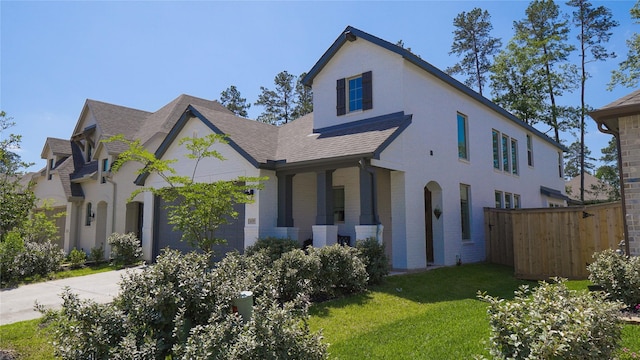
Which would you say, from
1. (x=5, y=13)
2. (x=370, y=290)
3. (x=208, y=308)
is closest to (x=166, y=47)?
(x=5, y=13)

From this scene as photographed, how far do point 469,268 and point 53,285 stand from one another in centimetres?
1357

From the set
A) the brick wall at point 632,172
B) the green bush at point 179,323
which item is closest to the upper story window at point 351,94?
the brick wall at point 632,172

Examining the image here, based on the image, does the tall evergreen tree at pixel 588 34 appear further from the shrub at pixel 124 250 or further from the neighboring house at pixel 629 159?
the shrub at pixel 124 250

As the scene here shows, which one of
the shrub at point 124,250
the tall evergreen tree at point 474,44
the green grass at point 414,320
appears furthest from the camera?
the tall evergreen tree at point 474,44

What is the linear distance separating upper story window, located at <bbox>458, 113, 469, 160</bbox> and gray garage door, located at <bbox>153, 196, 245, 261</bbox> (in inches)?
349

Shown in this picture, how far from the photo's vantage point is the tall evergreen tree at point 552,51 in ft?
105

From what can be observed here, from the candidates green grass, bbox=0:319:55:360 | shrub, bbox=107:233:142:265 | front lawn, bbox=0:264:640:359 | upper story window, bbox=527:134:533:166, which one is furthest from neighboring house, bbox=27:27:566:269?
green grass, bbox=0:319:55:360

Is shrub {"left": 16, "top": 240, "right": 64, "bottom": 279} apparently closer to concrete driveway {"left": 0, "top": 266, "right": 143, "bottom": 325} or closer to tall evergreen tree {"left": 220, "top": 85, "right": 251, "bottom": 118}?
concrete driveway {"left": 0, "top": 266, "right": 143, "bottom": 325}

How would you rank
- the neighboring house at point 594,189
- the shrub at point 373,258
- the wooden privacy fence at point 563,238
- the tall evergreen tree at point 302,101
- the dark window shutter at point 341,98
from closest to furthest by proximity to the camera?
the shrub at point 373,258
the wooden privacy fence at point 563,238
the dark window shutter at point 341,98
the tall evergreen tree at point 302,101
the neighboring house at point 594,189

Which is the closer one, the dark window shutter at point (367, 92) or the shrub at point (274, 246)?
the shrub at point (274, 246)

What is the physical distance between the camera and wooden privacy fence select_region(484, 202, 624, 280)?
409 inches

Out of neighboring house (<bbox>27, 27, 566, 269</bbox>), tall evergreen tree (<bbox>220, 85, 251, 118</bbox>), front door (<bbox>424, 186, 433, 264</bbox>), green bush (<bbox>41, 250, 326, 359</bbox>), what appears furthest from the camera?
tall evergreen tree (<bbox>220, 85, 251, 118</bbox>)

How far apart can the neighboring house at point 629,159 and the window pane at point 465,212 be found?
A: 6956mm

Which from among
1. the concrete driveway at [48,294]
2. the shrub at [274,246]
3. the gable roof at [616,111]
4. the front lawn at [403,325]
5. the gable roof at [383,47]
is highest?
the gable roof at [383,47]
